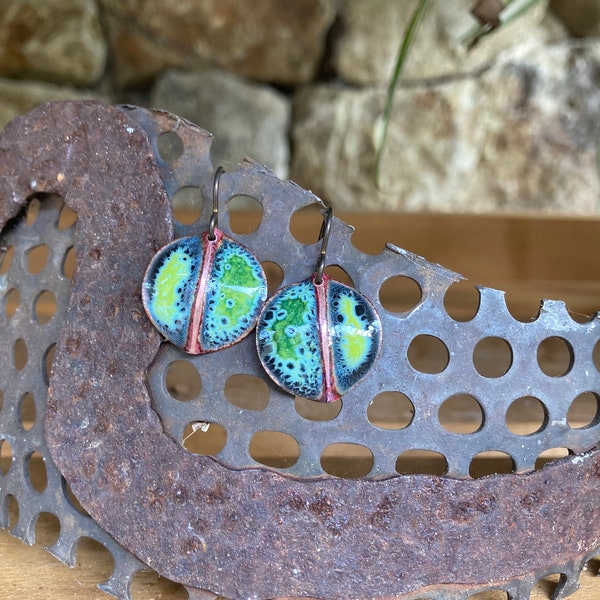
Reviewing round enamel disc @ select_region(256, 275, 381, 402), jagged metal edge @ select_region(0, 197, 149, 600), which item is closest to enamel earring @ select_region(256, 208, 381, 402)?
round enamel disc @ select_region(256, 275, 381, 402)

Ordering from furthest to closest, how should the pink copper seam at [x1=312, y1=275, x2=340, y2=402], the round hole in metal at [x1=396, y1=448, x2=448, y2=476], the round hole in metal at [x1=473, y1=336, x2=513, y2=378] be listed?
the round hole in metal at [x1=473, y1=336, x2=513, y2=378] < the round hole in metal at [x1=396, y1=448, x2=448, y2=476] < the pink copper seam at [x1=312, y1=275, x2=340, y2=402]

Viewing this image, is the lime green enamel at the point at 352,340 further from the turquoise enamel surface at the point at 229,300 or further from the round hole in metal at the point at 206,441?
the round hole in metal at the point at 206,441

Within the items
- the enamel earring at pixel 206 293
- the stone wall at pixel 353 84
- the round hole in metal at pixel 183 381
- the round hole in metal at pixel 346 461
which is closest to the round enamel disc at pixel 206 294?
the enamel earring at pixel 206 293

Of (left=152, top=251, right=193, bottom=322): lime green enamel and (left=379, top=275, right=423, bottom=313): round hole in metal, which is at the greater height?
(left=379, top=275, right=423, bottom=313): round hole in metal

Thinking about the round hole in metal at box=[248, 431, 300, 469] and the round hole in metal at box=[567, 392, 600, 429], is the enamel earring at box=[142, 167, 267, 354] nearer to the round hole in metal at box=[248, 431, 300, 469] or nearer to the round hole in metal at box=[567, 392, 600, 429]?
the round hole in metal at box=[248, 431, 300, 469]

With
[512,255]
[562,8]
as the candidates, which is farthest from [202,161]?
[562,8]

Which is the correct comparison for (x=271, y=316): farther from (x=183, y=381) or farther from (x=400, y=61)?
(x=183, y=381)
